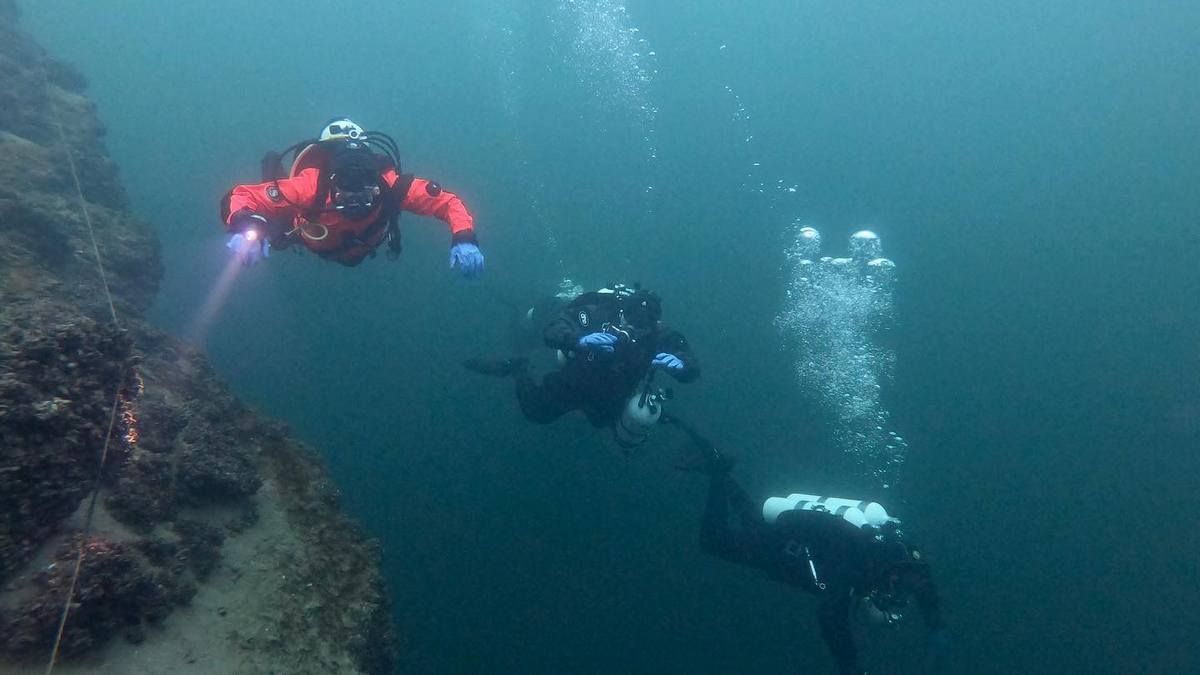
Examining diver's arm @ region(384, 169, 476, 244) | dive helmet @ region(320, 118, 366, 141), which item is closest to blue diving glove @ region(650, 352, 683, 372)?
diver's arm @ region(384, 169, 476, 244)

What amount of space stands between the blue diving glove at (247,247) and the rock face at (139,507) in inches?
40.1

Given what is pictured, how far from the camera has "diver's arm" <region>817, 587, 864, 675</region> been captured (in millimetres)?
6895

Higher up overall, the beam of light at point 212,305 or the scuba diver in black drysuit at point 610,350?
the scuba diver in black drysuit at point 610,350

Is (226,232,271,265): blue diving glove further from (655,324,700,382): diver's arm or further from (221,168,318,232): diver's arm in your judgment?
(655,324,700,382): diver's arm

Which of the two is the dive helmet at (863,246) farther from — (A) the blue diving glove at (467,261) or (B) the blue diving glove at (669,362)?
(A) the blue diving glove at (467,261)

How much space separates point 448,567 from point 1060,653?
1676cm

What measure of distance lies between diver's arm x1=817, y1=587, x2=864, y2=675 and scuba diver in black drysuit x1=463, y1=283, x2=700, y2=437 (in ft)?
9.66

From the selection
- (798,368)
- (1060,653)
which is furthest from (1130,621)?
(798,368)

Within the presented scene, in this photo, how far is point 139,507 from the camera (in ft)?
12.5

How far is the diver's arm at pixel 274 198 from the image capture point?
5.18 metres

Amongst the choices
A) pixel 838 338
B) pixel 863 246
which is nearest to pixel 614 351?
pixel 838 338

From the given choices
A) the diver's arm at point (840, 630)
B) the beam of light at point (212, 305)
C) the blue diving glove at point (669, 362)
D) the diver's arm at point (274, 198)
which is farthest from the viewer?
the beam of light at point (212, 305)

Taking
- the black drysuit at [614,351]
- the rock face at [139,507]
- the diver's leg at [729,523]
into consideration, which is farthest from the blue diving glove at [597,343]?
the diver's leg at [729,523]

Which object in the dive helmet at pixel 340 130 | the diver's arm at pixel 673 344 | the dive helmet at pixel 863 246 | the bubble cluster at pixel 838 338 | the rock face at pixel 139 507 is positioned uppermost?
the dive helmet at pixel 863 246
